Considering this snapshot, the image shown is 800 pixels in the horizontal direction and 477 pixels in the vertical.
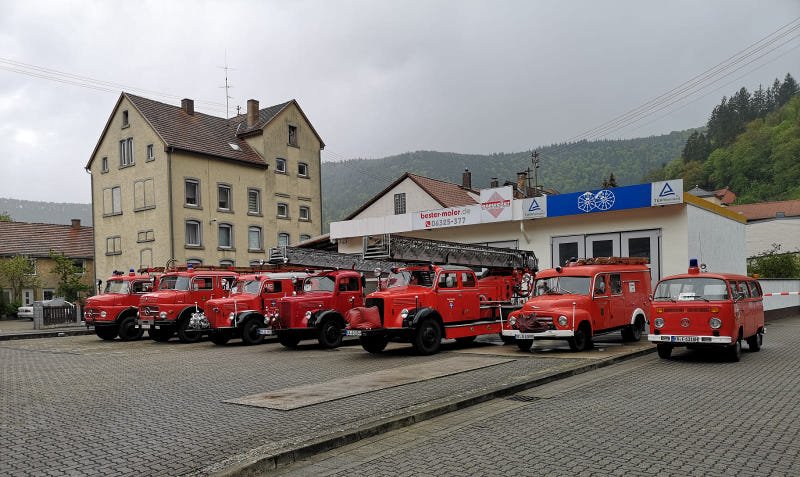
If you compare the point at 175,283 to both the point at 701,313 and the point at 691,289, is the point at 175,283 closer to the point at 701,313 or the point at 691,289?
the point at 691,289

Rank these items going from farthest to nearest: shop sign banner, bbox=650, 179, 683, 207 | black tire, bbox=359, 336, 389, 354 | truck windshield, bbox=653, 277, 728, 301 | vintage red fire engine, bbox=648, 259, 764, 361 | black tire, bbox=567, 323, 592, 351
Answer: shop sign banner, bbox=650, 179, 683, 207 < black tire, bbox=359, 336, 389, 354 < black tire, bbox=567, 323, 592, 351 < truck windshield, bbox=653, 277, 728, 301 < vintage red fire engine, bbox=648, 259, 764, 361

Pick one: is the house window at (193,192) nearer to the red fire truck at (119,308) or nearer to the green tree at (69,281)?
the green tree at (69,281)

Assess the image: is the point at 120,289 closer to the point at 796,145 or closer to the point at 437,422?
the point at 437,422

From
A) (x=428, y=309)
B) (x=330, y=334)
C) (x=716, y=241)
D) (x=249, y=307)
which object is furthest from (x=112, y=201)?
(x=716, y=241)

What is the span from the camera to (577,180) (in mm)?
84375

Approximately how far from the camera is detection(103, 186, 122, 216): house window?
42.1m

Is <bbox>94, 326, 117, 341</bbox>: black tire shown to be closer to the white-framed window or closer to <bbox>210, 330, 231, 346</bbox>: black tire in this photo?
<bbox>210, 330, 231, 346</bbox>: black tire

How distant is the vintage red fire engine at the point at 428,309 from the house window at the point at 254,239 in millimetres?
27519

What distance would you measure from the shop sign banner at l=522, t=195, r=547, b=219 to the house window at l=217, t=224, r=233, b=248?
Result: 898 inches

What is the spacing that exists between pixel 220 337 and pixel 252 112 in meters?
28.8

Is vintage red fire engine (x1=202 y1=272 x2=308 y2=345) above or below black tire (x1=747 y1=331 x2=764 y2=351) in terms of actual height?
above

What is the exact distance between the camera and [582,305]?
15.4 meters

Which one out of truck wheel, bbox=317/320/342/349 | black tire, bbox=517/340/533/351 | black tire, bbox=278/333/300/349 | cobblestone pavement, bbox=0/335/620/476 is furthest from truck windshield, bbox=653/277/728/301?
black tire, bbox=278/333/300/349

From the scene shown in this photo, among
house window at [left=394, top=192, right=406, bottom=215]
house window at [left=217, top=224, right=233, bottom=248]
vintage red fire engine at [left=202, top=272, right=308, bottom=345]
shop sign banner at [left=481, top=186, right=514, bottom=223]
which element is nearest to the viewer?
vintage red fire engine at [left=202, top=272, right=308, bottom=345]
